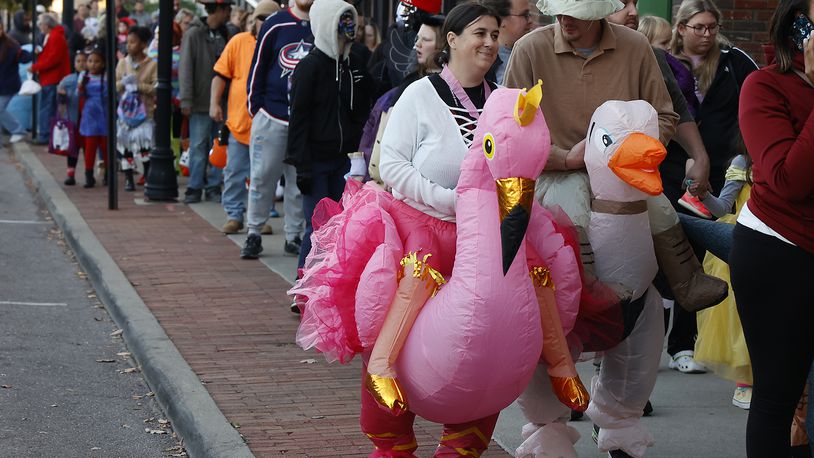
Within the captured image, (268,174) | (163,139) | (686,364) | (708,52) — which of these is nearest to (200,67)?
(163,139)

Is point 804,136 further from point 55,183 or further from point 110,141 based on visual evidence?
point 55,183

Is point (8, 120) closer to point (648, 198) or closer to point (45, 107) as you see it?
point (45, 107)

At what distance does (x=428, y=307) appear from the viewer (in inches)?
173

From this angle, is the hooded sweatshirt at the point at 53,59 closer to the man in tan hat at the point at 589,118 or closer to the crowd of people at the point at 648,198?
the crowd of people at the point at 648,198

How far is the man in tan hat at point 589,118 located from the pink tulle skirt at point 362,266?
22.2 inches

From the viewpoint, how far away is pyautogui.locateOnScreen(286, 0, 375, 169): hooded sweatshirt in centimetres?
839

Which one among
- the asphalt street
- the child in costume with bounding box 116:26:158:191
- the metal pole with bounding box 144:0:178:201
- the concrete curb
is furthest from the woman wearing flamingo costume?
the child in costume with bounding box 116:26:158:191

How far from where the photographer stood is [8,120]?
22.3 m

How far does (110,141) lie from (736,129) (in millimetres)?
7791

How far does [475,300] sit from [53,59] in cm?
1848

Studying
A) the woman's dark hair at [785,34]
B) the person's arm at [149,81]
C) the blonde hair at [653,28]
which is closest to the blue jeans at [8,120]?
the person's arm at [149,81]

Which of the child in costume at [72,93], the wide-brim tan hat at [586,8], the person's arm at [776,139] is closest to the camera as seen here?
Answer: the person's arm at [776,139]

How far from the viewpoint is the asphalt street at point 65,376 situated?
5934 millimetres

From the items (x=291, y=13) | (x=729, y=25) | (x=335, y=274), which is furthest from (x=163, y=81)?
(x=335, y=274)
